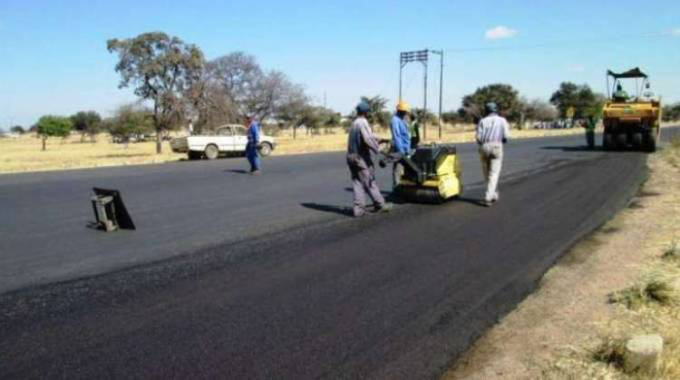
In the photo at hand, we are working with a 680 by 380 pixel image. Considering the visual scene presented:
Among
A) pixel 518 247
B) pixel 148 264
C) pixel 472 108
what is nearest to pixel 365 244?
pixel 518 247

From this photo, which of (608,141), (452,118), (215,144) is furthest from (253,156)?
(452,118)

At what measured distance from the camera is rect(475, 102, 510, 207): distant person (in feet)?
36.2

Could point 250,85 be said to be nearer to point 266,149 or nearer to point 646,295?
point 266,149

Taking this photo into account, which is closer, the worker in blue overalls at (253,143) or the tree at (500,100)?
the worker in blue overalls at (253,143)

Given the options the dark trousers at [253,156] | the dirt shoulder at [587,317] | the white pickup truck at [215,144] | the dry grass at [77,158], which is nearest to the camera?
the dirt shoulder at [587,317]

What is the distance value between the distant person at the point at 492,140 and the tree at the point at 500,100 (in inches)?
3563

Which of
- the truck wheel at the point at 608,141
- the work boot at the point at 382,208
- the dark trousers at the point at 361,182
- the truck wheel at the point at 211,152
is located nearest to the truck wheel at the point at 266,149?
A: the truck wheel at the point at 211,152

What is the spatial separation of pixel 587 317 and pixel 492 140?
20.7 feet

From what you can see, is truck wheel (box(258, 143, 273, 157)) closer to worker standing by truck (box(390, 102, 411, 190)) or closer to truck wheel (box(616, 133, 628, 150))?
truck wheel (box(616, 133, 628, 150))

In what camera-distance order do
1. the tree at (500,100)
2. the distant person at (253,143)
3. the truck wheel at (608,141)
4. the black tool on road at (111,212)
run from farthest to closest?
the tree at (500,100) < the truck wheel at (608,141) < the distant person at (253,143) < the black tool on road at (111,212)

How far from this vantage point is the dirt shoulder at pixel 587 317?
13.6ft

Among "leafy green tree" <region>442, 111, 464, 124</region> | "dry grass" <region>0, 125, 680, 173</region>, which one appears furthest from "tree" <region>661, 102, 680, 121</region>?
"dry grass" <region>0, 125, 680, 173</region>

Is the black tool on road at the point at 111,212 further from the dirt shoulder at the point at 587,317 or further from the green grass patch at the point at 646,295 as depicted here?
the green grass patch at the point at 646,295

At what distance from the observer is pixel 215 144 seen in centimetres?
2894
